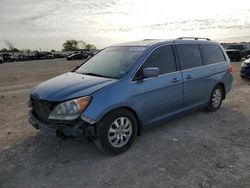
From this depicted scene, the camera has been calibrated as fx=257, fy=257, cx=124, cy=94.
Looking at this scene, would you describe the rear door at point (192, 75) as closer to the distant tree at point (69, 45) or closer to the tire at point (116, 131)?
the tire at point (116, 131)

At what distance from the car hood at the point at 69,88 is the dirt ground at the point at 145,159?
3.11 ft

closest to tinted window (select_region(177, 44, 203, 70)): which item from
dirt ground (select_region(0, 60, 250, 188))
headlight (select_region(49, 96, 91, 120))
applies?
dirt ground (select_region(0, 60, 250, 188))

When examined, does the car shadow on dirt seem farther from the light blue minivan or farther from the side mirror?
the side mirror

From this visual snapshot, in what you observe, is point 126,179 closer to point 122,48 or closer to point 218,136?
point 218,136

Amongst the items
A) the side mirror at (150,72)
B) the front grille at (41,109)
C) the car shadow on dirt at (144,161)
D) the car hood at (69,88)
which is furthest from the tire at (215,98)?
the front grille at (41,109)

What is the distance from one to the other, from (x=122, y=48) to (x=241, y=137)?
2.74 m

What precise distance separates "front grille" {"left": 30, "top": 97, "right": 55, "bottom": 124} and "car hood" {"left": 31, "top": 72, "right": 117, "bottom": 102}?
0.08m

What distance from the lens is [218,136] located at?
466 centimetres

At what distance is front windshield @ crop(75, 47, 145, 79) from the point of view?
4320 millimetres

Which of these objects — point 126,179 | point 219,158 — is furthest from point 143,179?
point 219,158

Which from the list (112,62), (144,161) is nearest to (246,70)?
(112,62)

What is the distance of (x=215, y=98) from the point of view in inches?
239

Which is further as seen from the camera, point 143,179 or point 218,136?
point 218,136

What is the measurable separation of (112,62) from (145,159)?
6.11 feet
